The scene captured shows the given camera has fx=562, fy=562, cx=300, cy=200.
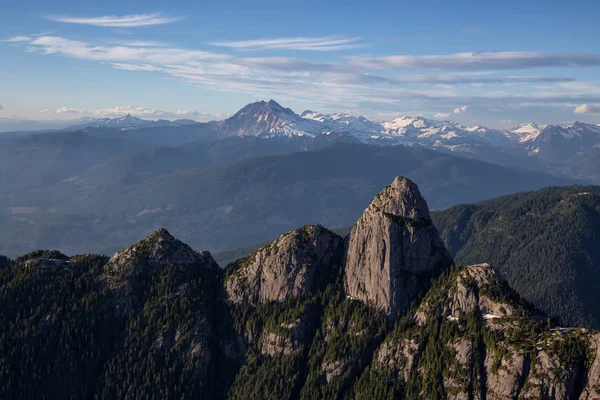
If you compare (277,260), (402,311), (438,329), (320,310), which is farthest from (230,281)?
(438,329)

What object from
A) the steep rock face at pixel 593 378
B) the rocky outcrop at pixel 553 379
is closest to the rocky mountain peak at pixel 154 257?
the rocky outcrop at pixel 553 379

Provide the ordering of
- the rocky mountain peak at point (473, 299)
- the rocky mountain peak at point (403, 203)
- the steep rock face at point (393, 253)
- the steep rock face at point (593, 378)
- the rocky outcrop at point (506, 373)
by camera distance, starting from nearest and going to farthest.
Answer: the steep rock face at point (593, 378), the rocky outcrop at point (506, 373), the rocky mountain peak at point (473, 299), the steep rock face at point (393, 253), the rocky mountain peak at point (403, 203)

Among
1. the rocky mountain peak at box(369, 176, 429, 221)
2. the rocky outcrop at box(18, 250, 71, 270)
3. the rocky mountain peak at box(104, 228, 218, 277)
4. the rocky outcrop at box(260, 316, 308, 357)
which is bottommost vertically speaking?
the rocky outcrop at box(260, 316, 308, 357)

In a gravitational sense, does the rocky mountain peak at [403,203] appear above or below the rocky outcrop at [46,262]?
above

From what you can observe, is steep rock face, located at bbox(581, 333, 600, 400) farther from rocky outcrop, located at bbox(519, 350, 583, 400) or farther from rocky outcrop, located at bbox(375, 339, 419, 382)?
rocky outcrop, located at bbox(375, 339, 419, 382)

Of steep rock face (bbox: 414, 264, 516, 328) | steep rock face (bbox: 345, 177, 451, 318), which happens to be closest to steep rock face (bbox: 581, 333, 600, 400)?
steep rock face (bbox: 414, 264, 516, 328)

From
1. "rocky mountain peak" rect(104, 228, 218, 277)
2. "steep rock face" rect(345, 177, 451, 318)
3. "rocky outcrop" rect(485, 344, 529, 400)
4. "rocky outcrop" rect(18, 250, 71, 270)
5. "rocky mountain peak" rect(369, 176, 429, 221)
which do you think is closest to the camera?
"rocky outcrop" rect(485, 344, 529, 400)

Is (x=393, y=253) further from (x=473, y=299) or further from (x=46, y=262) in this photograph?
(x=46, y=262)

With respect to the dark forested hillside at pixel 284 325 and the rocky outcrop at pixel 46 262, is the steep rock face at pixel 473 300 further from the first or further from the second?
the rocky outcrop at pixel 46 262
